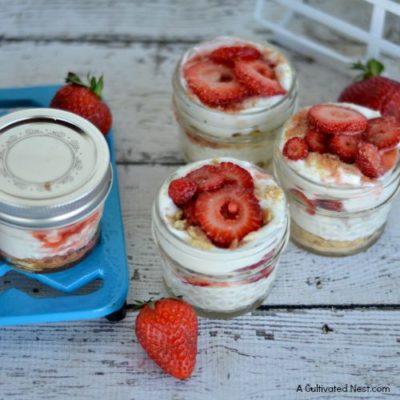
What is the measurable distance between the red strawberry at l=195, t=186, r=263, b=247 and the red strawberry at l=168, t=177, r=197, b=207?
0.05ft

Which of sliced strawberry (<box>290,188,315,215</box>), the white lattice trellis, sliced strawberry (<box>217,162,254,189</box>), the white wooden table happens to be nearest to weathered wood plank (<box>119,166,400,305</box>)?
the white wooden table

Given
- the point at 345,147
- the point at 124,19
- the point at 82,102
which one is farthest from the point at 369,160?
the point at 124,19

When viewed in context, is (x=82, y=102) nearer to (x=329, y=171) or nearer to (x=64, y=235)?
(x=64, y=235)

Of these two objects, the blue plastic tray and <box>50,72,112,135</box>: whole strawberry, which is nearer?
the blue plastic tray

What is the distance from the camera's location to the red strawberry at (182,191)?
3.76ft

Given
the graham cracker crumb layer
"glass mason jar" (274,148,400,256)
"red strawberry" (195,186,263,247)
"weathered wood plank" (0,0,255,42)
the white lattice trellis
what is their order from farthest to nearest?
"weathered wood plank" (0,0,255,42) → the white lattice trellis → the graham cracker crumb layer → "glass mason jar" (274,148,400,256) → "red strawberry" (195,186,263,247)

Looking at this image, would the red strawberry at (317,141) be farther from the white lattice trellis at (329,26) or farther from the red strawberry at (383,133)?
the white lattice trellis at (329,26)

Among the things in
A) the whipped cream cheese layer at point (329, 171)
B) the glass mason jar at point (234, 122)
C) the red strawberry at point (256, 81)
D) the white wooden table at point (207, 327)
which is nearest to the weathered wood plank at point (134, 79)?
the white wooden table at point (207, 327)

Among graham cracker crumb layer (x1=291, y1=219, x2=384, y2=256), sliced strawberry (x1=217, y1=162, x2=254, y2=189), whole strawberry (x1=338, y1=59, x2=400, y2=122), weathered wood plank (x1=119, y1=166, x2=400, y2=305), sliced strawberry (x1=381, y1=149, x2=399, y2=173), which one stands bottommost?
weathered wood plank (x1=119, y1=166, x2=400, y2=305)

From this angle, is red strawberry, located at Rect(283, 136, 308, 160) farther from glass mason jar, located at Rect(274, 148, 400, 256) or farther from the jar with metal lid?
the jar with metal lid

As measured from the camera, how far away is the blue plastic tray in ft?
3.84

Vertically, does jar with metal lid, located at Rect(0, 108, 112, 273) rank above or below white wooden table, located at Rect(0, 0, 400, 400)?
above

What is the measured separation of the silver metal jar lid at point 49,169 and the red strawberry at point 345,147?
350 mm

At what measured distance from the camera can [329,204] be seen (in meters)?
1.24
